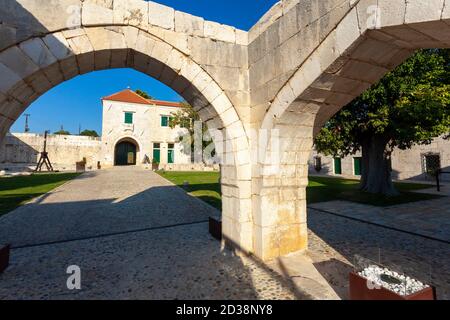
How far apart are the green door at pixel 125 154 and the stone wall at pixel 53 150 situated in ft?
6.55

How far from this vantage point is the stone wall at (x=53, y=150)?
25.1 metres

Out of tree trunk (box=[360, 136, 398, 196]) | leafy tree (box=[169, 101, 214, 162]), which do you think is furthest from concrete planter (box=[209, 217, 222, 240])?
leafy tree (box=[169, 101, 214, 162])

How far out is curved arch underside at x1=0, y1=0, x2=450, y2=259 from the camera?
2.70m

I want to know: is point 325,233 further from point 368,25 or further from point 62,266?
point 62,266

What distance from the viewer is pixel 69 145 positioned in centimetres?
2717

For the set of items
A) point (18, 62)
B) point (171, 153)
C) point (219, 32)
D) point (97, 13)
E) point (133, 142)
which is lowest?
point (18, 62)

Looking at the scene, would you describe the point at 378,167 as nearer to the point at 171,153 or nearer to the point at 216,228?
the point at 216,228

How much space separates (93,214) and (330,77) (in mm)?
7268

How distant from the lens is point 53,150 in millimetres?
26688

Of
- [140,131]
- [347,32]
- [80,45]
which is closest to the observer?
[347,32]

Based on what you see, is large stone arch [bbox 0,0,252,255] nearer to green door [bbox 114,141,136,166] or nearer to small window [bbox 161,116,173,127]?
small window [bbox 161,116,173,127]

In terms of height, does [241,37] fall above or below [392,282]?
above

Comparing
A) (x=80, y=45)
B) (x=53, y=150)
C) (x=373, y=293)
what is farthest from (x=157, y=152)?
(x=373, y=293)
